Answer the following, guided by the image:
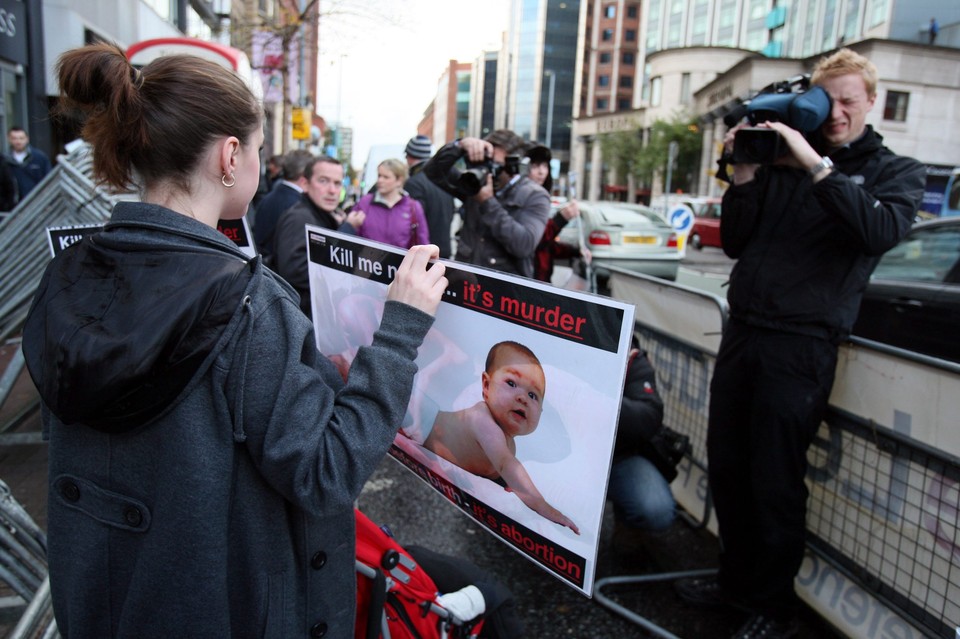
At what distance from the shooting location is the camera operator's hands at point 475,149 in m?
4.00

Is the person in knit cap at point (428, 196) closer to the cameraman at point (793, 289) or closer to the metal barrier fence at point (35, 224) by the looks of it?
the metal barrier fence at point (35, 224)

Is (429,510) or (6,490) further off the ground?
(6,490)

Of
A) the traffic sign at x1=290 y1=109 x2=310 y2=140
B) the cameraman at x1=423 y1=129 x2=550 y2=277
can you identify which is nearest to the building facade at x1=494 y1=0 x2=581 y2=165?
the traffic sign at x1=290 y1=109 x2=310 y2=140

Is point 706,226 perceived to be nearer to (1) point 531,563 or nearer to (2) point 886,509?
(1) point 531,563

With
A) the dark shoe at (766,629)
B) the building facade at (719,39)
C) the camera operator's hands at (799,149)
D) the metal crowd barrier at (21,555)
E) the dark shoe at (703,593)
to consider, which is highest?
the building facade at (719,39)

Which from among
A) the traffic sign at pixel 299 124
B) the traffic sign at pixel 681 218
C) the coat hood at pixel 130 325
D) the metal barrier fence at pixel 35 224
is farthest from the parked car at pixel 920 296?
the traffic sign at pixel 299 124

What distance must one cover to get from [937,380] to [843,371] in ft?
1.32

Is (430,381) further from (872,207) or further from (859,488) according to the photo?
(859,488)

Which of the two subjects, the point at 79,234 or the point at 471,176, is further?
the point at 471,176

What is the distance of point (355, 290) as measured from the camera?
1833mm

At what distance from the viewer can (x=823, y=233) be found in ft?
8.23

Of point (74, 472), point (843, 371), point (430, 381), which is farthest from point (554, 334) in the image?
point (843, 371)

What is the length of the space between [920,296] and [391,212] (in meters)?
3.49

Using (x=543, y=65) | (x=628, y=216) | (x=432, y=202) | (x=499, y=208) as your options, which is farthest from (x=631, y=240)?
(x=543, y=65)
